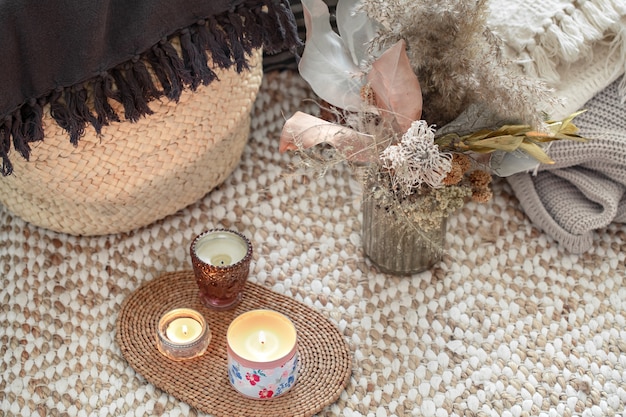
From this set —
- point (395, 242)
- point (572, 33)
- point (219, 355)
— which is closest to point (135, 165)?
point (219, 355)

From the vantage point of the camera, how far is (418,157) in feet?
3.03

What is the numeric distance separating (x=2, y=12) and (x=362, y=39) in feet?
1.54

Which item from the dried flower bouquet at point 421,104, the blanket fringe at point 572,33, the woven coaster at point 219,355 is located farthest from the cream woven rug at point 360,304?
the blanket fringe at point 572,33

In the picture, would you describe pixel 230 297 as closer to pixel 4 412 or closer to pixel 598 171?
pixel 4 412

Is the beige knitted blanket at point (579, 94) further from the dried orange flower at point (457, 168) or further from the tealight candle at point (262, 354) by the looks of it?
the tealight candle at point (262, 354)

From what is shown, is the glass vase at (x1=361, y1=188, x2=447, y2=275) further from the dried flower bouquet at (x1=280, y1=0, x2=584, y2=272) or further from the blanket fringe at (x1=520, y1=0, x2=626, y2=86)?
the blanket fringe at (x1=520, y1=0, x2=626, y2=86)

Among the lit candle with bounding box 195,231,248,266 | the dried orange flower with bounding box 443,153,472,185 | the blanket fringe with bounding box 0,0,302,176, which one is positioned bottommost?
the lit candle with bounding box 195,231,248,266

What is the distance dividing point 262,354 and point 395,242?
0.29 metres

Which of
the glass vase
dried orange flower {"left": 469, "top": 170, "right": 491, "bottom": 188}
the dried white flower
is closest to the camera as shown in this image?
the dried white flower

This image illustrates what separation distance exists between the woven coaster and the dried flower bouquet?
0.73ft

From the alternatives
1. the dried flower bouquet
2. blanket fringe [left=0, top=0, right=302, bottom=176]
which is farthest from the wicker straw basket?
the dried flower bouquet

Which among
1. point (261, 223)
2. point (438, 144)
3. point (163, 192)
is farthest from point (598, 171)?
point (163, 192)

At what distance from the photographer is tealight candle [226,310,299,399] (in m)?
1.02

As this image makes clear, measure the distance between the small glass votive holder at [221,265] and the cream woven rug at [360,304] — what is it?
0.08m
